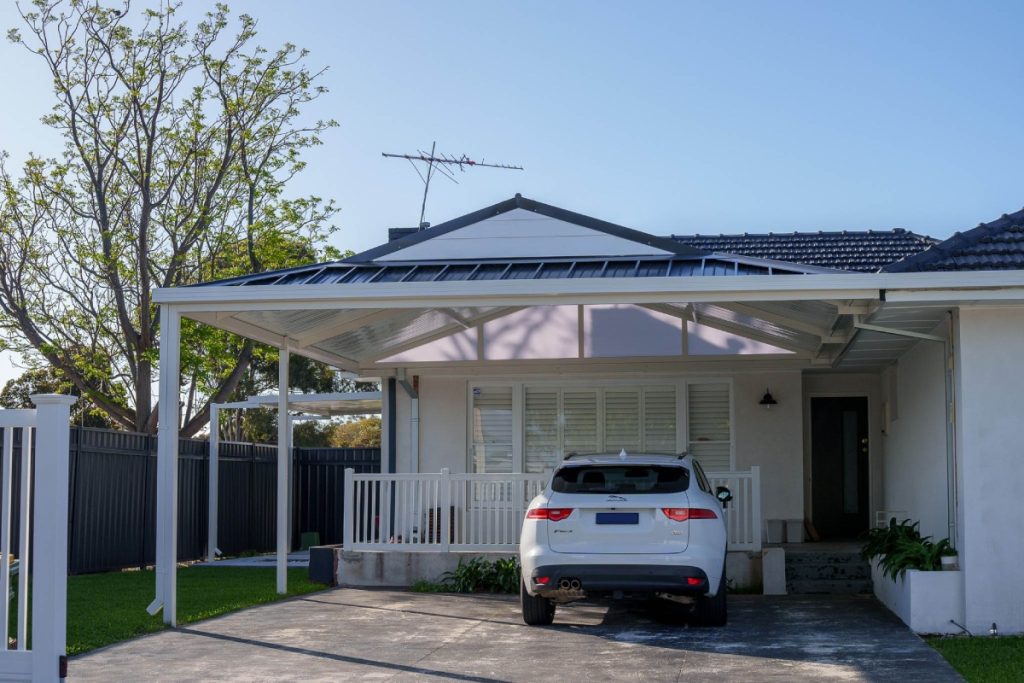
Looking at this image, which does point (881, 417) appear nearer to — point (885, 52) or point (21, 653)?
point (885, 52)

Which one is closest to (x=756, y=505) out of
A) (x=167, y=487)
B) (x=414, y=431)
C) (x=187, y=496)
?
(x=414, y=431)

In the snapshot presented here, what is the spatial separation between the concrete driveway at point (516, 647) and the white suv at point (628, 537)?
43 cm

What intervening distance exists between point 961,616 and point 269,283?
671 centimetres

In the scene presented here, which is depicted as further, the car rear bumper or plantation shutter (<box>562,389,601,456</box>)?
plantation shutter (<box>562,389,601,456</box>)

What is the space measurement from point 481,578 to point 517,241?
3925 mm

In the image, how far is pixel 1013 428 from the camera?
9.80m

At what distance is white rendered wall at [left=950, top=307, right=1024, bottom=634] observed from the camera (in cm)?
969

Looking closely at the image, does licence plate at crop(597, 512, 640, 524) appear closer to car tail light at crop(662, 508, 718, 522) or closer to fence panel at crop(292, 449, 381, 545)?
car tail light at crop(662, 508, 718, 522)

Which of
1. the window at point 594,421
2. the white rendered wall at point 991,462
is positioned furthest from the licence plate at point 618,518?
the window at point 594,421

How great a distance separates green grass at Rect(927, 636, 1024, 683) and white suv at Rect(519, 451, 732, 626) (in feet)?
6.17

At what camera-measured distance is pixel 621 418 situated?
54.4 ft

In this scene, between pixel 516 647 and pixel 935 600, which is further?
pixel 935 600

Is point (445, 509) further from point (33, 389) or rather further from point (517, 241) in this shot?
point (33, 389)

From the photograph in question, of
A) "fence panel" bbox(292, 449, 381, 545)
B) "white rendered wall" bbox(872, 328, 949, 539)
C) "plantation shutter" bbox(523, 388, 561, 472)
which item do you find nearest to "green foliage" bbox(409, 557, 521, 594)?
"plantation shutter" bbox(523, 388, 561, 472)
